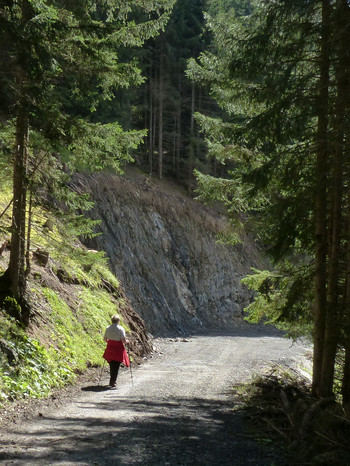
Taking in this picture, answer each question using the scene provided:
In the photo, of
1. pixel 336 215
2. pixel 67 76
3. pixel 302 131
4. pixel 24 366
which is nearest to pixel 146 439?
pixel 24 366

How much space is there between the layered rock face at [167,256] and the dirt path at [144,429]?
1313 cm

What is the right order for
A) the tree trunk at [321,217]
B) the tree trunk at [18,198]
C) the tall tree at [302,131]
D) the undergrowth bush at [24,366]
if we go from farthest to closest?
1. the tree trunk at [18,198]
2. the tree trunk at [321,217]
3. the tall tree at [302,131]
4. the undergrowth bush at [24,366]

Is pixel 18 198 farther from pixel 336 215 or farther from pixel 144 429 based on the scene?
pixel 336 215

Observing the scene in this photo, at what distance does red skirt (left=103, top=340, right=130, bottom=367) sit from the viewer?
1097 cm

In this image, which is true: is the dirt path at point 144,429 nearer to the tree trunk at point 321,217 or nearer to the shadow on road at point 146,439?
the shadow on road at point 146,439

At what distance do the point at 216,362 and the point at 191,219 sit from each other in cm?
2180

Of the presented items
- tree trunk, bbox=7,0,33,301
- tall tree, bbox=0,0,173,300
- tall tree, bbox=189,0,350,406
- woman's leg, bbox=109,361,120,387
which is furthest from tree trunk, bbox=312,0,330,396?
tree trunk, bbox=7,0,33,301

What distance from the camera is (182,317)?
28703 millimetres

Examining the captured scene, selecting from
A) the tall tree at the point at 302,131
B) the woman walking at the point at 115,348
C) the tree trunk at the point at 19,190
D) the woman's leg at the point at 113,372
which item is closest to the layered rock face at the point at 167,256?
the woman walking at the point at 115,348

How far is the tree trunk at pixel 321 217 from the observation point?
29.0 feet

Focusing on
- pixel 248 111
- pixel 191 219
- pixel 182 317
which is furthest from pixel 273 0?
pixel 191 219

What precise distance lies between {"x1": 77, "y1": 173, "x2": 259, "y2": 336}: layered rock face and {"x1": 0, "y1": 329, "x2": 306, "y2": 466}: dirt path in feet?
43.1

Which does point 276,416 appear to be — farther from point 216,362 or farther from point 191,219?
point 191,219

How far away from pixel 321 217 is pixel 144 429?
16.8ft
